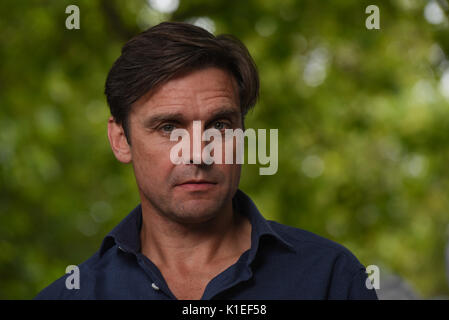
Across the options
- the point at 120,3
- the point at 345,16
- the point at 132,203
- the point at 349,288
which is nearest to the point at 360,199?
the point at 345,16

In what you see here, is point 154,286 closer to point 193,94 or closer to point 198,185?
point 198,185

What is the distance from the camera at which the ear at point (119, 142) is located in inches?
82.3

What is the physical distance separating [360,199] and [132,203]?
2.07 metres

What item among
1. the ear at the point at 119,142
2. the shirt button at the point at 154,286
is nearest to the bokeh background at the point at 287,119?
the ear at the point at 119,142

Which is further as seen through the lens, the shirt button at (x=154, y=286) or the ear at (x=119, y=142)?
the ear at (x=119, y=142)

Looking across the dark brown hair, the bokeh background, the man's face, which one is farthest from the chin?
the bokeh background

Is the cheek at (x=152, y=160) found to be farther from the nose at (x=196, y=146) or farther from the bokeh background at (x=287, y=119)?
the bokeh background at (x=287, y=119)

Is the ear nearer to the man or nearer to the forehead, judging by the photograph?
the man

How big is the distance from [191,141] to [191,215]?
230mm

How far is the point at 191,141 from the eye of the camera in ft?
6.00

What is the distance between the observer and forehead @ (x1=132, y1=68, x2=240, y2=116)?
1.86m

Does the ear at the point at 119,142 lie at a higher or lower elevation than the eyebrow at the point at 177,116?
lower

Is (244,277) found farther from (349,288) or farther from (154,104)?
(154,104)

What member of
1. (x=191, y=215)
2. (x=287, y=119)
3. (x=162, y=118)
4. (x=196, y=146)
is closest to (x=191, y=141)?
(x=196, y=146)
